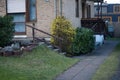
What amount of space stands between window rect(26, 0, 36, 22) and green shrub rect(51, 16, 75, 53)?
2.06 meters

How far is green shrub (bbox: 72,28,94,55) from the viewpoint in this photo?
19.9 m

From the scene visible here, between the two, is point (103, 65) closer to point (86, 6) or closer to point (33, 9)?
point (33, 9)

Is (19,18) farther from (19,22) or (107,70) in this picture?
(107,70)

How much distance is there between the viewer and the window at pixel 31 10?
70.4 feet

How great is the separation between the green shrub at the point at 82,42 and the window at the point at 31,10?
2.89 metres

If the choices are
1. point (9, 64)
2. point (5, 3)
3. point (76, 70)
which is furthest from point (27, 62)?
point (5, 3)

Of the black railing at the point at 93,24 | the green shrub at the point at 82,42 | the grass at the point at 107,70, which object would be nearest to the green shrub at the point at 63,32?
the green shrub at the point at 82,42

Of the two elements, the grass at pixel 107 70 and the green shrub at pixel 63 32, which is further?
the green shrub at pixel 63 32

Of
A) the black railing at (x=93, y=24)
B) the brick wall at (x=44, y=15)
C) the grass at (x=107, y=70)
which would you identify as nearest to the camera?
the grass at (x=107, y=70)

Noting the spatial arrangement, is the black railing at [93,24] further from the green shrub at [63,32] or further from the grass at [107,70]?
the grass at [107,70]

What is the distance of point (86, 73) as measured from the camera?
13.2m

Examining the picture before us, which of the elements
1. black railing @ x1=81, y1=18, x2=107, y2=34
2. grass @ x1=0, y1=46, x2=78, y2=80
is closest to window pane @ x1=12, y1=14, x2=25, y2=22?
grass @ x1=0, y1=46, x2=78, y2=80

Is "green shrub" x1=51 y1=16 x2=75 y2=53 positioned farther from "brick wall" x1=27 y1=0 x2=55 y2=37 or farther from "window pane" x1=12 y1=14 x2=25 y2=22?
"window pane" x1=12 y1=14 x2=25 y2=22

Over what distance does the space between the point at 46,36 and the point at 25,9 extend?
212 centimetres
